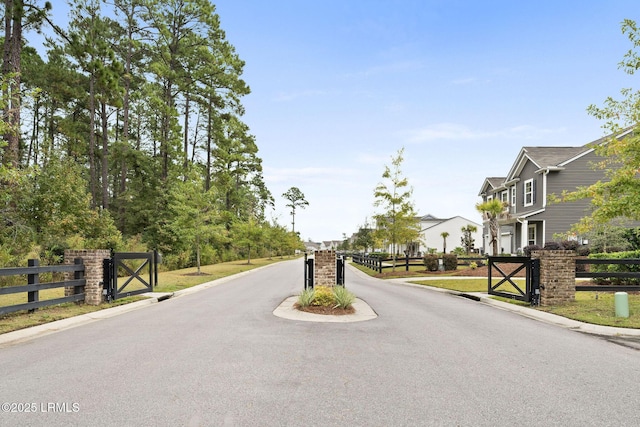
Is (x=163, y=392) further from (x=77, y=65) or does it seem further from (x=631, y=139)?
(x=77, y=65)

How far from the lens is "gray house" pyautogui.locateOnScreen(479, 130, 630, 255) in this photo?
2923cm

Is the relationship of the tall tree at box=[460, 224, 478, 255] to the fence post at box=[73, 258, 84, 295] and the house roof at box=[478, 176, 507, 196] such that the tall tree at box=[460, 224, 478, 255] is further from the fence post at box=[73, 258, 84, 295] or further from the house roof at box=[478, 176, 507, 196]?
the fence post at box=[73, 258, 84, 295]

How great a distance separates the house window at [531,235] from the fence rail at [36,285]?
30622 millimetres

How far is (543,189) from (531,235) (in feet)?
13.9

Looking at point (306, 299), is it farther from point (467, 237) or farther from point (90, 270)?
point (467, 237)

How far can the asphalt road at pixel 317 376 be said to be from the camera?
4195 mm

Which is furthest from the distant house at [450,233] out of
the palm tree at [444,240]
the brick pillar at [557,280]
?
the brick pillar at [557,280]

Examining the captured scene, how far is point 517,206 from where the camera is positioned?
33.9 metres

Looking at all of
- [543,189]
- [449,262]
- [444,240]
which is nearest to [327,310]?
[449,262]

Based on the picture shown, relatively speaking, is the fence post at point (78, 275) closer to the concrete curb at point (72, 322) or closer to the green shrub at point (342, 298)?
the concrete curb at point (72, 322)

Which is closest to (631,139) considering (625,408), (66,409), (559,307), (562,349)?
(559,307)

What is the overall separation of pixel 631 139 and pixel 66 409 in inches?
527

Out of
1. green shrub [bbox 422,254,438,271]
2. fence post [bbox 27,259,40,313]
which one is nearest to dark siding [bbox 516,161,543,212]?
green shrub [bbox 422,254,438,271]

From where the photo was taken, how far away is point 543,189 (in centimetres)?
2958
